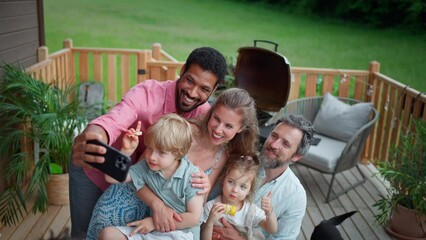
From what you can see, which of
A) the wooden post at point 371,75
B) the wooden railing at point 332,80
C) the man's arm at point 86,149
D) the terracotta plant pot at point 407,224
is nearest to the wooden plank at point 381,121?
the wooden railing at point 332,80

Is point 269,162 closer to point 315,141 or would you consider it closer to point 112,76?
point 315,141

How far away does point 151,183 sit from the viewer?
5.35 ft

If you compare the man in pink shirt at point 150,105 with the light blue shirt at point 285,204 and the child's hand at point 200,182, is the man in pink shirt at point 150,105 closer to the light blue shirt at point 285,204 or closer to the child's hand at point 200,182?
the child's hand at point 200,182

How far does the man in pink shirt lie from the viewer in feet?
5.71

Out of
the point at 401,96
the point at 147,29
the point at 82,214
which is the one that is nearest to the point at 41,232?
the point at 82,214

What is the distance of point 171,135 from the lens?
155 centimetres

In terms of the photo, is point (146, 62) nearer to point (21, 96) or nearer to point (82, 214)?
point (21, 96)

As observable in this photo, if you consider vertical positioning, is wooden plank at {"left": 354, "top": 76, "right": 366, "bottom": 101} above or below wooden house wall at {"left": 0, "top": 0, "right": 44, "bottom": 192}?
below

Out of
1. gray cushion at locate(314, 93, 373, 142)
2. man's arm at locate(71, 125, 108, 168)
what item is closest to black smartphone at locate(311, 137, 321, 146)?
gray cushion at locate(314, 93, 373, 142)

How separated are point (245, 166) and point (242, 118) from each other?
0.68 ft

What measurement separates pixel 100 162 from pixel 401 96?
331 centimetres

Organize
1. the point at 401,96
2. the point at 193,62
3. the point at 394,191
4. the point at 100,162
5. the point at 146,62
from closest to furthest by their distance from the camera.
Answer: the point at 100,162
the point at 193,62
the point at 394,191
the point at 401,96
the point at 146,62

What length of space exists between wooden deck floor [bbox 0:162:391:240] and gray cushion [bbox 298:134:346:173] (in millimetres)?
265

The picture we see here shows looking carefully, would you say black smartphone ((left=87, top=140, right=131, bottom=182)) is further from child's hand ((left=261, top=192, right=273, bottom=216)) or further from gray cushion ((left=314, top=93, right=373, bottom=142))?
gray cushion ((left=314, top=93, right=373, bottom=142))
